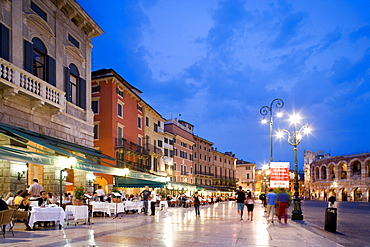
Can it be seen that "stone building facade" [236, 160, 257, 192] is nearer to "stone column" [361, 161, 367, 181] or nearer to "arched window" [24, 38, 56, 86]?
"stone column" [361, 161, 367, 181]

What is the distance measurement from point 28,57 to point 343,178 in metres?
75.2

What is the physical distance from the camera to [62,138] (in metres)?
16.3

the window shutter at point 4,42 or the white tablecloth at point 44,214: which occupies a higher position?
the window shutter at point 4,42

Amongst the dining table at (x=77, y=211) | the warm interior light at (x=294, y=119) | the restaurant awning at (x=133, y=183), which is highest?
the warm interior light at (x=294, y=119)

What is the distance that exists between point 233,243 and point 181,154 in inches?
1786

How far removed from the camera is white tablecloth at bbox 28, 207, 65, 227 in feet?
33.7

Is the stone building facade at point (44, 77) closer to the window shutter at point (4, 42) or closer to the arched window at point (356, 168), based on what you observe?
the window shutter at point (4, 42)

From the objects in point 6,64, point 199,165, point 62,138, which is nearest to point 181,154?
point 199,165

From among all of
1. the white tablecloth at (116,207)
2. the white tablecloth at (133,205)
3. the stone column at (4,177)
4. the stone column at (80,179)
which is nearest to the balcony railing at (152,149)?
the white tablecloth at (133,205)

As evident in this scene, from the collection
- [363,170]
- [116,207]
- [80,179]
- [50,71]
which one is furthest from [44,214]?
[363,170]

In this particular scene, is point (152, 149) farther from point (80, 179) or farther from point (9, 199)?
point (9, 199)

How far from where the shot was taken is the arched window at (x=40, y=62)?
14.3 meters

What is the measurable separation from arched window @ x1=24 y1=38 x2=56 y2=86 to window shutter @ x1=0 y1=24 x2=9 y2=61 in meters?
1.33

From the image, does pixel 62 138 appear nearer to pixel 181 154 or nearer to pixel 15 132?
pixel 15 132
